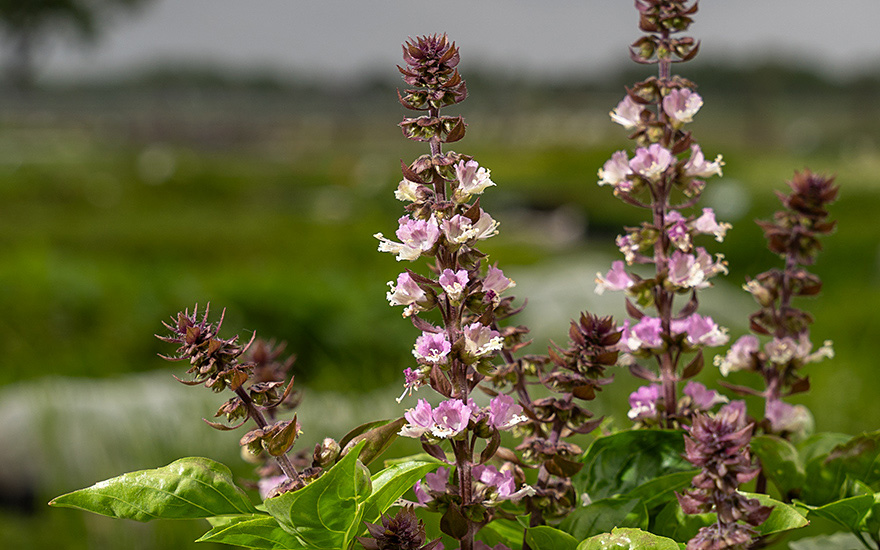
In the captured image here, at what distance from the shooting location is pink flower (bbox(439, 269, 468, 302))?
661mm

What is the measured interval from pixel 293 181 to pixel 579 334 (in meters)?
22.7

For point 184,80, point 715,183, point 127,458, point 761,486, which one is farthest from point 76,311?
point 184,80

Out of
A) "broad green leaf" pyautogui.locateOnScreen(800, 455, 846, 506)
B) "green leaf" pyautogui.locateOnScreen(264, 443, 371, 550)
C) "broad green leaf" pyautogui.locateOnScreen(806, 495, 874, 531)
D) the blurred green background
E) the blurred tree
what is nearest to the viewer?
"green leaf" pyautogui.locateOnScreen(264, 443, 371, 550)

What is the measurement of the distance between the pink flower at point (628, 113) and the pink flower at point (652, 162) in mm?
67

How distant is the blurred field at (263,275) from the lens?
353 centimetres

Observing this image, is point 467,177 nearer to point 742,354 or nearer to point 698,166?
point 698,166

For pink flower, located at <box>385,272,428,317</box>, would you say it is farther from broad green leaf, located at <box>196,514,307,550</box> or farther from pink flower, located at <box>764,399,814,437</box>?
pink flower, located at <box>764,399,814,437</box>

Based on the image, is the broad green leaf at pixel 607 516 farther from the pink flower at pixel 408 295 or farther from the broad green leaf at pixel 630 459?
the pink flower at pixel 408 295

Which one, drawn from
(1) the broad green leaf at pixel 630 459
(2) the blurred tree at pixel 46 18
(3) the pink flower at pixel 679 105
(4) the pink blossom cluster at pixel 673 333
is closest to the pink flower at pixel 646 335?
(4) the pink blossom cluster at pixel 673 333

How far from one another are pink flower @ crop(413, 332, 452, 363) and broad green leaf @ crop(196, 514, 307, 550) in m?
0.18

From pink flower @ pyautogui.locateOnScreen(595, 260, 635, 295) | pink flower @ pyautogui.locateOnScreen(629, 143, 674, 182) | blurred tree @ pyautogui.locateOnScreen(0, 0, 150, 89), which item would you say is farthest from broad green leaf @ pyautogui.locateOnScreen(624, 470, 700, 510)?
blurred tree @ pyautogui.locateOnScreen(0, 0, 150, 89)

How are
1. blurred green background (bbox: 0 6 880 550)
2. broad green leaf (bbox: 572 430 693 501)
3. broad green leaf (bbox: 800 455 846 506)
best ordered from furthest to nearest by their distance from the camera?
1. blurred green background (bbox: 0 6 880 550)
2. broad green leaf (bbox: 800 455 846 506)
3. broad green leaf (bbox: 572 430 693 501)

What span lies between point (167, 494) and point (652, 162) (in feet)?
1.99

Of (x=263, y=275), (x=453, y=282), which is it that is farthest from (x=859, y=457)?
(x=263, y=275)
